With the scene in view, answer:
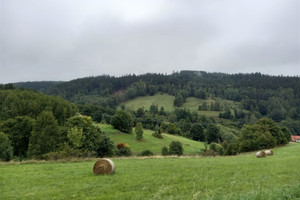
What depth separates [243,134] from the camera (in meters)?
46.8

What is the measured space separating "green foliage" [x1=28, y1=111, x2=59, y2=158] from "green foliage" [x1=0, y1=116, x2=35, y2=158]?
736 centimetres

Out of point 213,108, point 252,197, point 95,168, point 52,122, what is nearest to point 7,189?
point 95,168

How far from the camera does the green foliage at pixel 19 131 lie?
51.1m

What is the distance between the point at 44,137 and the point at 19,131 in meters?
12.2

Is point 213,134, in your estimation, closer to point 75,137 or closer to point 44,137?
point 75,137

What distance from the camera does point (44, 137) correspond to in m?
44.8

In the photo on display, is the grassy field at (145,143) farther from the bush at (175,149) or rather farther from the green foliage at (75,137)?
the green foliage at (75,137)

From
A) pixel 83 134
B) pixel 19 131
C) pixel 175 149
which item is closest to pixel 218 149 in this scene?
pixel 175 149

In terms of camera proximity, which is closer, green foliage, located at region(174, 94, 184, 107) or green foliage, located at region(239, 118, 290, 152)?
green foliage, located at region(239, 118, 290, 152)

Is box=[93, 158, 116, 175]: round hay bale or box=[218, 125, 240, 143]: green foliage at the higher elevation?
box=[93, 158, 116, 175]: round hay bale

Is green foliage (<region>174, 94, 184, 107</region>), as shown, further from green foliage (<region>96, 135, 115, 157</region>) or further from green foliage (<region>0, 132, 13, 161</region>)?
green foliage (<region>0, 132, 13, 161</region>)

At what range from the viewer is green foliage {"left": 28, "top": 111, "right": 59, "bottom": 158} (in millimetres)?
44344

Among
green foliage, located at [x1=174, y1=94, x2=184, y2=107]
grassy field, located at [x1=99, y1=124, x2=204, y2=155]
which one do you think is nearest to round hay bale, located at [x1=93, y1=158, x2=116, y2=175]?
grassy field, located at [x1=99, y1=124, x2=204, y2=155]

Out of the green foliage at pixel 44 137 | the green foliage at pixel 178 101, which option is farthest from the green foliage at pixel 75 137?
the green foliage at pixel 178 101
